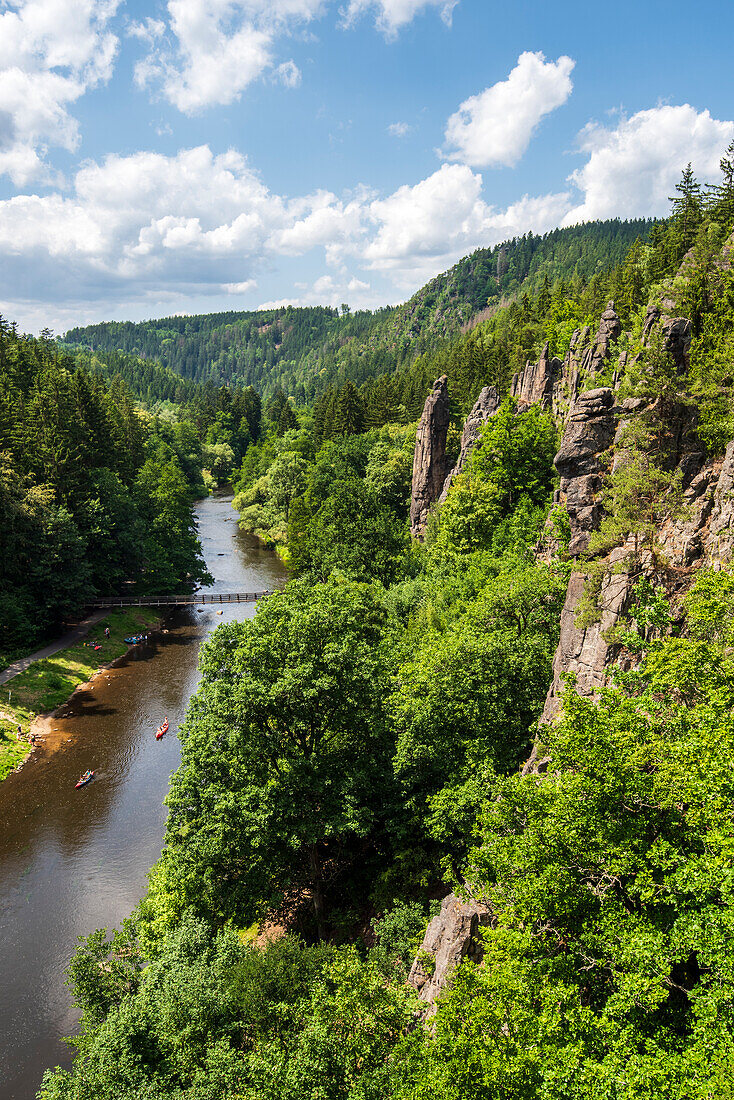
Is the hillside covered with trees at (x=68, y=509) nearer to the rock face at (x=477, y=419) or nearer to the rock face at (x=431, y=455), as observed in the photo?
the rock face at (x=431, y=455)

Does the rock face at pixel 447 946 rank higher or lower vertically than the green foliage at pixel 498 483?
lower

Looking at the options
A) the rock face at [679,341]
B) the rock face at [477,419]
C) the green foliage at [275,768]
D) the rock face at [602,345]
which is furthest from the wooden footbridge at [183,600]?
the rock face at [679,341]

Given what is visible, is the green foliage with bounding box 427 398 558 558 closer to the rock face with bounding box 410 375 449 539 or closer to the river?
the rock face with bounding box 410 375 449 539

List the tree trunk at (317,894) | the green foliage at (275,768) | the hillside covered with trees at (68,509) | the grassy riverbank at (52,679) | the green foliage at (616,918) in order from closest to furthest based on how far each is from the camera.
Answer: the green foliage at (616,918)
the green foliage at (275,768)
the tree trunk at (317,894)
the grassy riverbank at (52,679)
the hillside covered with trees at (68,509)

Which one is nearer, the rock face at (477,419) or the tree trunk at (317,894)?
the tree trunk at (317,894)

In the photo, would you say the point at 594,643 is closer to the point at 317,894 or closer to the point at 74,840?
the point at 317,894

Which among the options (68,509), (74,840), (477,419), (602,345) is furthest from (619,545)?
(68,509)

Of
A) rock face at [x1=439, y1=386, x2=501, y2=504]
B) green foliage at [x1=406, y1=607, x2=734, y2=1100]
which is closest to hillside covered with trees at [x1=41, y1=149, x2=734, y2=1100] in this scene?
green foliage at [x1=406, y1=607, x2=734, y2=1100]
